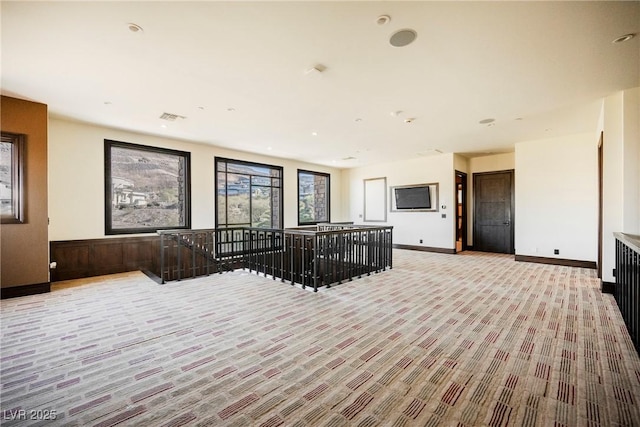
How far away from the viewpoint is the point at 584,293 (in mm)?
4289

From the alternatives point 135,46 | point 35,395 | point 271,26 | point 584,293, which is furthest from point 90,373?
point 584,293

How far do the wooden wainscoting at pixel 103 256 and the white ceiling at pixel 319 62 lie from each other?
2572mm

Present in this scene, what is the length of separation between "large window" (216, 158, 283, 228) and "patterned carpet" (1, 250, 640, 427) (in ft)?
12.8

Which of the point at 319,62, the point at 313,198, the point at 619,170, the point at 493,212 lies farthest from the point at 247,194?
the point at 619,170

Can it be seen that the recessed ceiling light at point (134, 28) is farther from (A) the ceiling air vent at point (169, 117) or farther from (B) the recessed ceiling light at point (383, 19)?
(A) the ceiling air vent at point (169, 117)

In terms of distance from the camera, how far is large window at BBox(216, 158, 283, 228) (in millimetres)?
7891

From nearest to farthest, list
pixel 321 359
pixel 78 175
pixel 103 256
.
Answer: pixel 321 359, pixel 78 175, pixel 103 256

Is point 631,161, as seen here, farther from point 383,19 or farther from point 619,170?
point 383,19

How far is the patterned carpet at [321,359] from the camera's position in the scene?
1785mm

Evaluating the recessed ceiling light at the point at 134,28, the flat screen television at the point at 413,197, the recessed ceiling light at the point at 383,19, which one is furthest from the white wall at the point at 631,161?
the recessed ceiling light at the point at 134,28

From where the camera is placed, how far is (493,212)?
8.72 metres

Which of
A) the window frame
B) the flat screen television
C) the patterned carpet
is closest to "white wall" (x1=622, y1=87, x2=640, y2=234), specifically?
the patterned carpet

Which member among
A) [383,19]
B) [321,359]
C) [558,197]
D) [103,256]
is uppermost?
[383,19]

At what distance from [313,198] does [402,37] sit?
8130 mm
